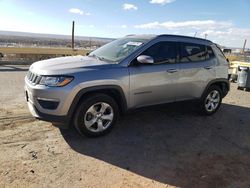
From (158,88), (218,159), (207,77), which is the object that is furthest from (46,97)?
(207,77)

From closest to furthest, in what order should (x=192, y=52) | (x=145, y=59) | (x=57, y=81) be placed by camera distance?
(x=57, y=81) < (x=145, y=59) < (x=192, y=52)

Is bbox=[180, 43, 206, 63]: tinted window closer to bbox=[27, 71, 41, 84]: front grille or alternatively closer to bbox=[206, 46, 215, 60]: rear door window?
bbox=[206, 46, 215, 60]: rear door window

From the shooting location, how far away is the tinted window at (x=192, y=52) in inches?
233

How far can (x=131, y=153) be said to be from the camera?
4.41 m

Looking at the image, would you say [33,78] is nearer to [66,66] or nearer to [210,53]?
[66,66]

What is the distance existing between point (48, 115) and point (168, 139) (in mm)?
2120

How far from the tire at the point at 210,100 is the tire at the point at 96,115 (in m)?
2.42

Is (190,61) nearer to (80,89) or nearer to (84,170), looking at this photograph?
(80,89)

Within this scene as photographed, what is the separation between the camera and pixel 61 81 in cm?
436

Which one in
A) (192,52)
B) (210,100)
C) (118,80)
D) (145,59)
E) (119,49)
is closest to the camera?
(118,80)

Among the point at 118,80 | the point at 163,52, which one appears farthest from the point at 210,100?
the point at 118,80

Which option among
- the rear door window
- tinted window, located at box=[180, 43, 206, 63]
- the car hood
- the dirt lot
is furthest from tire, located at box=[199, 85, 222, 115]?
the car hood

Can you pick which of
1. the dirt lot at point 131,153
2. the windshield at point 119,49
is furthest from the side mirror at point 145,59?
the dirt lot at point 131,153

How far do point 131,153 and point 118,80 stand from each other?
1231mm
